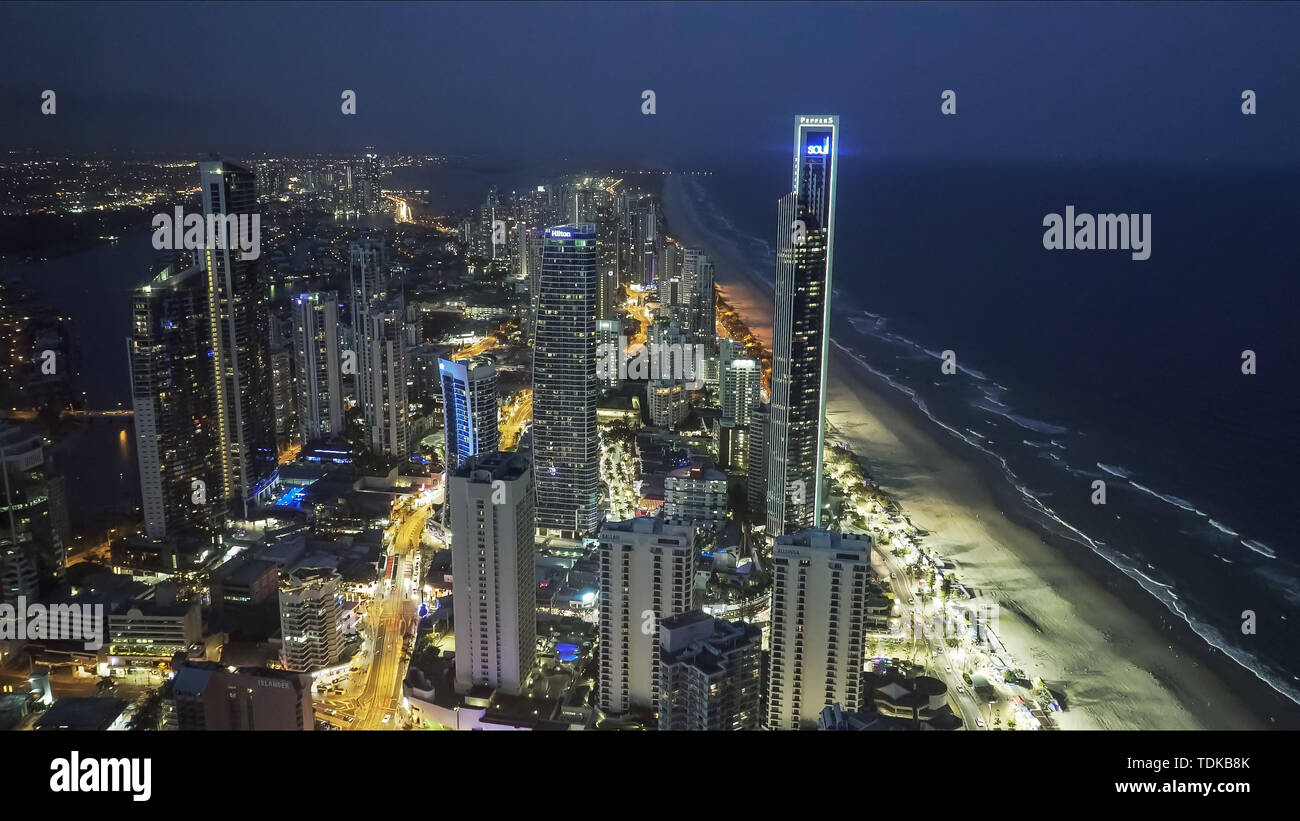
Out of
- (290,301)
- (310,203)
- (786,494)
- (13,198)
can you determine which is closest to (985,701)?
(786,494)

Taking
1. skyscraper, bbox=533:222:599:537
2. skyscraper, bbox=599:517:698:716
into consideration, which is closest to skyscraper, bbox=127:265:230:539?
skyscraper, bbox=533:222:599:537

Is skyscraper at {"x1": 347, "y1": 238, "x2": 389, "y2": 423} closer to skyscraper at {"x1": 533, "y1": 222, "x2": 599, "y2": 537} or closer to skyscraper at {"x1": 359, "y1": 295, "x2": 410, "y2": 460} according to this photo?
skyscraper at {"x1": 359, "y1": 295, "x2": 410, "y2": 460}

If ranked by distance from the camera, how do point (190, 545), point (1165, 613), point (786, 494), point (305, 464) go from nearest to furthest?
point (1165, 613)
point (190, 545)
point (786, 494)
point (305, 464)

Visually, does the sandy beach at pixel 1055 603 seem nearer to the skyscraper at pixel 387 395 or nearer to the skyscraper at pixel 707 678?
the skyscraper at pixel 707 678

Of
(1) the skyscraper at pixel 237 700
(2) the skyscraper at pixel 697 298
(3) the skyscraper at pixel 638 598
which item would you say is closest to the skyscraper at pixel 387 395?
(2) the skyscraper at pixel 697 298

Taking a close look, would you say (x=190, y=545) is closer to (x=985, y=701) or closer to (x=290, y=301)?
(x=290, y=301)

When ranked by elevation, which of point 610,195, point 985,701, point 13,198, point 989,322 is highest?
point 610,195

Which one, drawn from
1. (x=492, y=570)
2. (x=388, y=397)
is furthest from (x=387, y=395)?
(x=492, y=570)

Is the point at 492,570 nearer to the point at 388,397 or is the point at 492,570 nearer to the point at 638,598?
the point at 638,598
